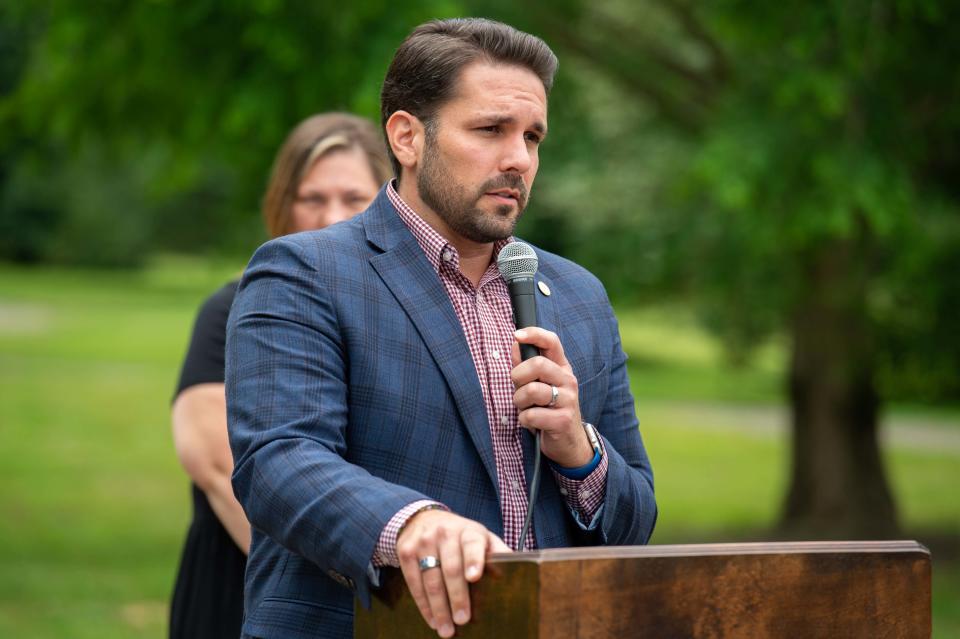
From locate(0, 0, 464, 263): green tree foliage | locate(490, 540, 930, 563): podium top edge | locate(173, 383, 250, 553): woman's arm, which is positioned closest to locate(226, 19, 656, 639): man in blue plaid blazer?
locate(490, 540, 930, 563): podium top edge

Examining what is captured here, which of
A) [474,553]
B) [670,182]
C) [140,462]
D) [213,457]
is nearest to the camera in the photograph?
[474,553]

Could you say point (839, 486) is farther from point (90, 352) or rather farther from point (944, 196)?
point (90, 352)

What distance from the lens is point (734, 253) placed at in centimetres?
1079

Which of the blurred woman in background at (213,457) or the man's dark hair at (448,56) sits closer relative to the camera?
the man's dark hair at (448,56)

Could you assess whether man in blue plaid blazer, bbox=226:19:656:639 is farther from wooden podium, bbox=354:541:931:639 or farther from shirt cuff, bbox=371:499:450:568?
wooden podium, bbox=354:541:931:639

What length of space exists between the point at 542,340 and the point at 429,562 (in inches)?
17.2

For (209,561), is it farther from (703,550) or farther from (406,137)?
(703,550)

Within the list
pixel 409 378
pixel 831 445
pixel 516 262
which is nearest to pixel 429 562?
pixel 409 378

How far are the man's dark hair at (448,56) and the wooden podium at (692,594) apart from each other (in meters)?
0.86

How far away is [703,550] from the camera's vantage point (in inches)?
68.7

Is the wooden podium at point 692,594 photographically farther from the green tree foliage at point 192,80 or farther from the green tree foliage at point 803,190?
the green tree foliage at point 803,190

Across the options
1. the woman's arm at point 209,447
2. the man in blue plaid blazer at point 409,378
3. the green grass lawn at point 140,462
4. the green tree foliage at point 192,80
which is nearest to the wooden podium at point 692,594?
the man in blue plaid blazer at point 409,378

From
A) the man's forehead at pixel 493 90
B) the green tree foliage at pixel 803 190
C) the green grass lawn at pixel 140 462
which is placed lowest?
the green grass lawn at pixel 140 462

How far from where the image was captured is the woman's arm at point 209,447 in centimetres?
340
